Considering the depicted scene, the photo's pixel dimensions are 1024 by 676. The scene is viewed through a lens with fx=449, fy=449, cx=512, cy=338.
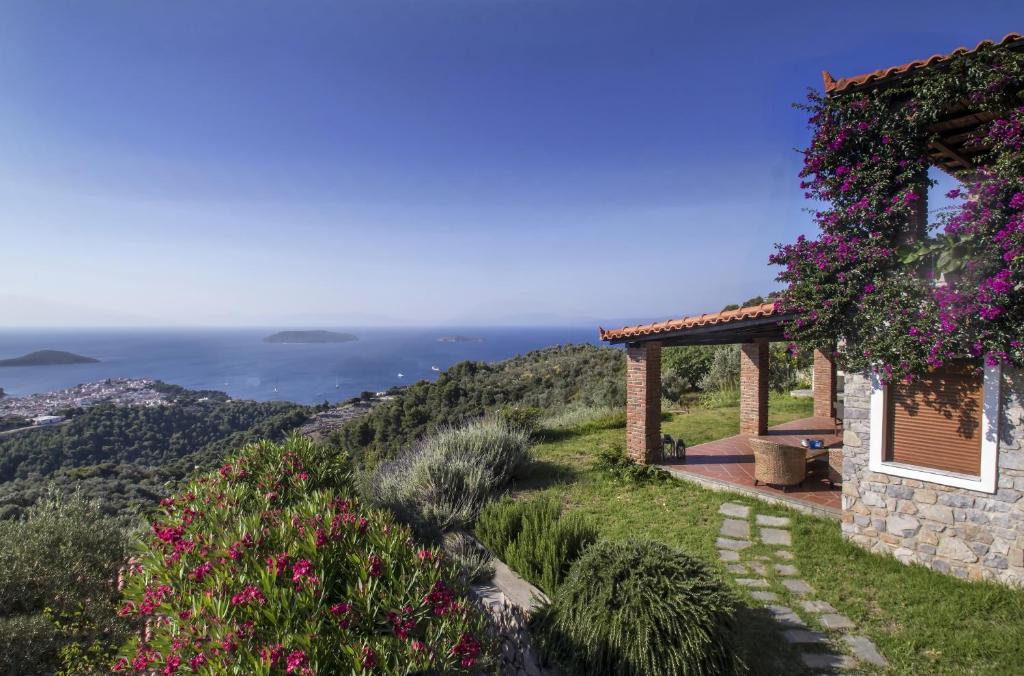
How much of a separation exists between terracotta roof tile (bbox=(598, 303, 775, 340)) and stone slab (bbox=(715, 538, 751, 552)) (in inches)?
120

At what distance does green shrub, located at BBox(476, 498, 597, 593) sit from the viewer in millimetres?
4094

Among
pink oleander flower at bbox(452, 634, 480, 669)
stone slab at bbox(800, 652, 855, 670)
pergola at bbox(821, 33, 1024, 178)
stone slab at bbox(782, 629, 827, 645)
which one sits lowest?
stone slab at bbox(782, 629, 827, 645)

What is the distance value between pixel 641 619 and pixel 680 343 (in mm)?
6668

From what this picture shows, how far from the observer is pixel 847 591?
445 cm

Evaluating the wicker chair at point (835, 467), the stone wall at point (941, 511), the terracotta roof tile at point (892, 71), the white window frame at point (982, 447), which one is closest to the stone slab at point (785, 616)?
the stone wall at point (941, 511)

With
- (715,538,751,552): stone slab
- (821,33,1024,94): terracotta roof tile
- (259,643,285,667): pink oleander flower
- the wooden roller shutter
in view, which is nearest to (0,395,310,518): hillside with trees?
(259,643,285,667): pink oleander flower

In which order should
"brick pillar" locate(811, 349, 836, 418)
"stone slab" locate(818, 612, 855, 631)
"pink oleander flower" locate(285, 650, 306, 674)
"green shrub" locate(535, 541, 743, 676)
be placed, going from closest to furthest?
1. "pink oleander flower" locate(285, 650, 306, 674)
2. "green shrub" locate(535, 541, 743, 676)
3. "stone slab" locate(818, 612, 855, 631)
4. "brick pillar" locate(811, 349, 836, 418)

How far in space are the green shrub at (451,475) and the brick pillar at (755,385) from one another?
17.5 ft

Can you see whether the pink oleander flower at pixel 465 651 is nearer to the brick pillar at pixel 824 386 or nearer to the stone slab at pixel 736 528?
the stone slab at pixel 736 528

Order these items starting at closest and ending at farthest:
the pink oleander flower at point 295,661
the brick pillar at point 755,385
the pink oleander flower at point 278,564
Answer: the pink oleander flower at point 295,661, the pink oleander flower at point 278,564, the brick pillar at point 755,385

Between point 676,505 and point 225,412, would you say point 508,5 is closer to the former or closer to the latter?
point 676,505

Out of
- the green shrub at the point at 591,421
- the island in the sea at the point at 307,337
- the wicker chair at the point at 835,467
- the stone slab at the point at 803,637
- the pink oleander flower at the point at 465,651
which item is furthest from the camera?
the island in the sea at the point at 307,337

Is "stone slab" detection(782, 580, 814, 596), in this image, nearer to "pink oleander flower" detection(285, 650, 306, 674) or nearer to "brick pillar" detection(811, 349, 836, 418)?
"pink oleander flower" detection(285, 650, 306, 674)

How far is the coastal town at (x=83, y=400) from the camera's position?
81.1 ft
